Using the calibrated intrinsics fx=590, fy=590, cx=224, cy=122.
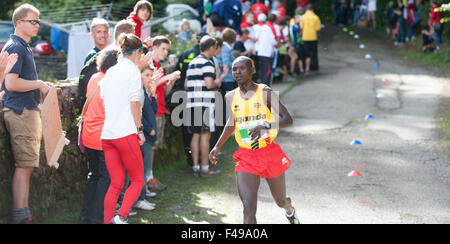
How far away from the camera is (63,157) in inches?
251

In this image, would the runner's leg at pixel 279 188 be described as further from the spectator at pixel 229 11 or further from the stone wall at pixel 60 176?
the spectator at pixel 229 11

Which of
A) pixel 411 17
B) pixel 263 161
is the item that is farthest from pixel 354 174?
pixel 411 17

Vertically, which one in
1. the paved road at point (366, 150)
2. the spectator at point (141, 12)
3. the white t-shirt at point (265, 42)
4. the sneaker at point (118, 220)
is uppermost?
the spectator at point (141, 12)

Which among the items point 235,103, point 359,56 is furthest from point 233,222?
point 359,56

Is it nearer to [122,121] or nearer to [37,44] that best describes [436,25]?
[37,44]

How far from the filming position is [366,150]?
9422 millimetres

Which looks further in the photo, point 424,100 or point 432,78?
point 432,78

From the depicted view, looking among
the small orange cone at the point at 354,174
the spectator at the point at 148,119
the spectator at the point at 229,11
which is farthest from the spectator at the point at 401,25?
the spectator at the point at 148,119

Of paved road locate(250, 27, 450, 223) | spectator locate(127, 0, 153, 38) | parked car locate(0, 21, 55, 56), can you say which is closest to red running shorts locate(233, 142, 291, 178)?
paved road locate(250, 27, 450, 223)

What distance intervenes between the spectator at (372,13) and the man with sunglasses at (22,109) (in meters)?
22.2

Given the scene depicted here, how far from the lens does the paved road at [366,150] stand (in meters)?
6.79

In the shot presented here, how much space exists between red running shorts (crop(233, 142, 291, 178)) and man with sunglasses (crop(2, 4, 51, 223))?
2.02 meters
